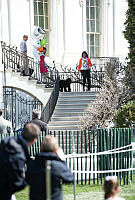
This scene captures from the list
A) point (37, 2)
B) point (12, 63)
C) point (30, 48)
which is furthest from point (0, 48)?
point (37, 2)

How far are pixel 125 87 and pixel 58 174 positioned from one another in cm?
1152

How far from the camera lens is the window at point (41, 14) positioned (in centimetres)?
2362

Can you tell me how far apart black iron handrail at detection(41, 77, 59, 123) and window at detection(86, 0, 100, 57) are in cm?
610

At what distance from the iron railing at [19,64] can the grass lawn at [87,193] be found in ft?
29.8

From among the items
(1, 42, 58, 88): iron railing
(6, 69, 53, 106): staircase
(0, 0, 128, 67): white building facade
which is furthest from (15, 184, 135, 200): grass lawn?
(0, 0, 128, 67): white building facade

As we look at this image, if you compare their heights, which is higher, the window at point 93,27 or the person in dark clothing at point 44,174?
the window at point 93,27

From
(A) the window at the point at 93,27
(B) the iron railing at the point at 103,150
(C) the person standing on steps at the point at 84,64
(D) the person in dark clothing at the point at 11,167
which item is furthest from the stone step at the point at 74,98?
(D) the person in dark clothing at the point at 11,167

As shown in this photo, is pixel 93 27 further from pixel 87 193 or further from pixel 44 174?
pixel 44 174

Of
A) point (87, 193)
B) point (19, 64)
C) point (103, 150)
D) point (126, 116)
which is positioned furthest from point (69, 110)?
point (87, 193)

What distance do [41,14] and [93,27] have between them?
3109 millimetres

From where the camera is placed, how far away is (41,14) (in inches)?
938

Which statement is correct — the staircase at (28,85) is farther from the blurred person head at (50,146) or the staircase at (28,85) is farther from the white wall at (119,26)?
the blurred person head at (50,146)

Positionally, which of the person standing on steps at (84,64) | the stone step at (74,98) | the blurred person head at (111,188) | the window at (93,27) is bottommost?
the stone step at (74,98)

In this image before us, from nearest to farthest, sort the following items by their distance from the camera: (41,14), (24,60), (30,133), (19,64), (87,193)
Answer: (30,133), (87,193), (24,60), (19,64), (41,14)
